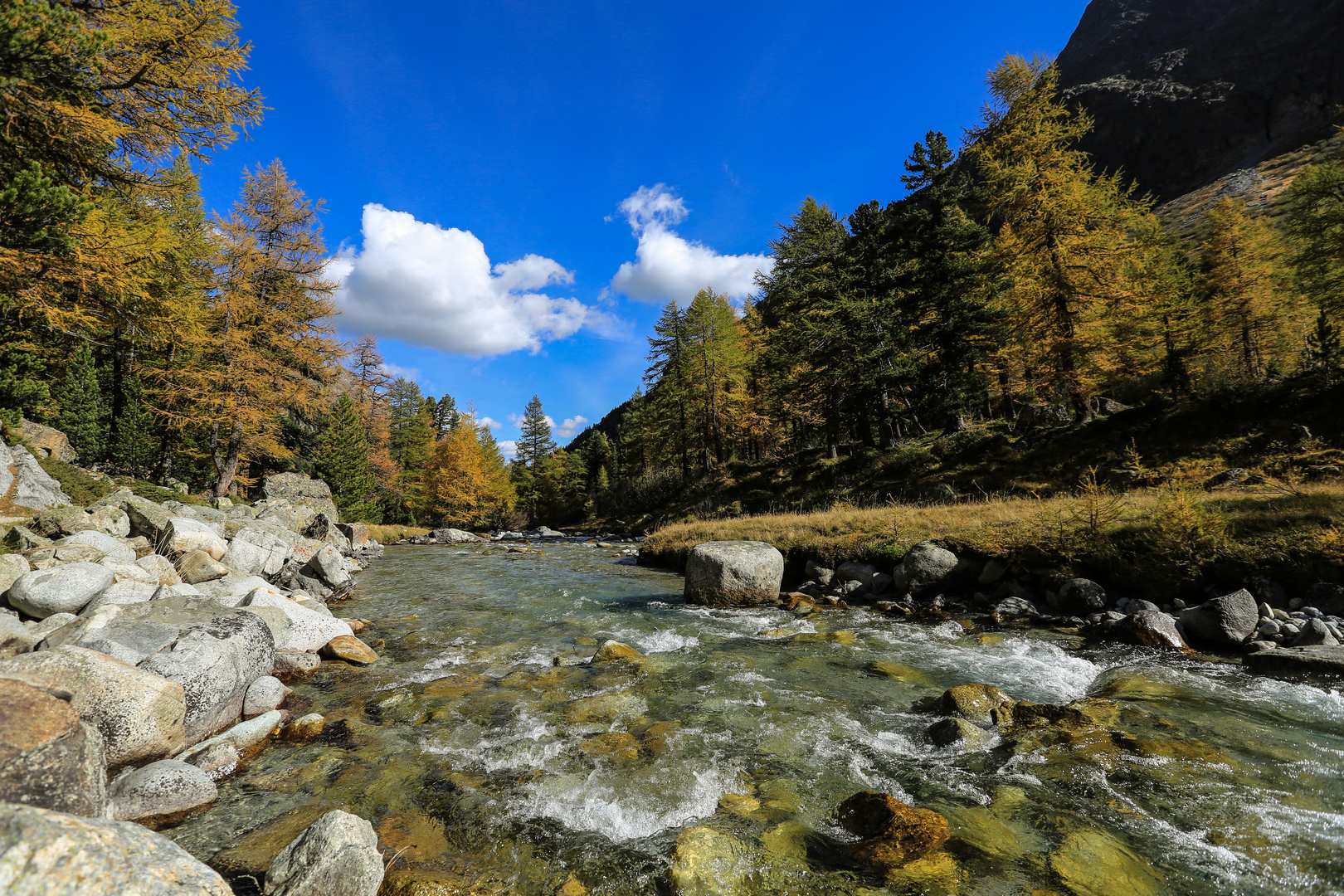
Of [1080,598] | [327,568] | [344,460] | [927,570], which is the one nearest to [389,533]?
[344,460]

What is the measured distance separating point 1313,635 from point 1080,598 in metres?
2.73

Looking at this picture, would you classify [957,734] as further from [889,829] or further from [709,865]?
[709,865]

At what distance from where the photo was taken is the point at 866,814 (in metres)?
3.79

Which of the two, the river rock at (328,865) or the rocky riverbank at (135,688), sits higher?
the rocky riverbank at (135,688)

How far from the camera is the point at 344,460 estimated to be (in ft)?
95.4

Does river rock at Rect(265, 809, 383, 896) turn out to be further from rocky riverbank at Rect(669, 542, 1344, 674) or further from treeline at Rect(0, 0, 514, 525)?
treeline at Rect(0, 0, 514, 525)

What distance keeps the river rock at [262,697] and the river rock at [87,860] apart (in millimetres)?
4012

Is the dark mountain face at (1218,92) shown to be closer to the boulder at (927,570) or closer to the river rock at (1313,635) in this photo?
the boulder at (927,570)

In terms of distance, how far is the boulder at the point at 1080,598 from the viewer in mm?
8852

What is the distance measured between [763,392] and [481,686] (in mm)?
33897

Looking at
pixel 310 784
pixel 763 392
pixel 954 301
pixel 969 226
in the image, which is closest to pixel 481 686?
pixel 310 784

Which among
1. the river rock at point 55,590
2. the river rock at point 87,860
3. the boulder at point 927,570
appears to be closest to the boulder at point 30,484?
the river rock at point 55,590

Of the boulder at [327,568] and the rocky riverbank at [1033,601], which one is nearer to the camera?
the rocky riverbank at [1033,601]

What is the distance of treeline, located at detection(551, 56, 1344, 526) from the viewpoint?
19.4m
